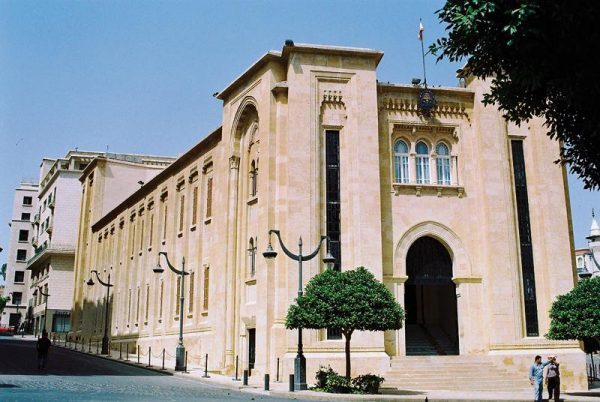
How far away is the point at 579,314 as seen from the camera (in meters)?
22.9

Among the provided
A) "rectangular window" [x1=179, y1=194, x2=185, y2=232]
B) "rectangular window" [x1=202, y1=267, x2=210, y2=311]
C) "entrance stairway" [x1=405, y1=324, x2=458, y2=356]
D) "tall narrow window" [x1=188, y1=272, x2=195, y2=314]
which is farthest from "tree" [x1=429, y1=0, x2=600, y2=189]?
"rectangular window" [x1=179, y1=194, x2=185, y2=232]

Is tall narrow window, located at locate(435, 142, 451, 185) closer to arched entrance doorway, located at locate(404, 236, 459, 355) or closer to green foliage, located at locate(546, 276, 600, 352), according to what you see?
arched entrance doorway, located at locate(404, 236, 459, 355)

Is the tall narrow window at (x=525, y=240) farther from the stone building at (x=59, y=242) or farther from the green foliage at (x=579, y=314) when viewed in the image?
the stone building at (x=59, y=242)

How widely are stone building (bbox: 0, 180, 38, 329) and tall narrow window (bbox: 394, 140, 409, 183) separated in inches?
3011

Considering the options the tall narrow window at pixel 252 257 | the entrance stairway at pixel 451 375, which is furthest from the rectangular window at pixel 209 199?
the entrance stairway at pixel 451 375

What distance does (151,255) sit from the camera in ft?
148

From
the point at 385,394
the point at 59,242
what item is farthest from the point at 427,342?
the point at 59,242

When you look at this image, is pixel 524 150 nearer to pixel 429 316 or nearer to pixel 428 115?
pixel 428 115

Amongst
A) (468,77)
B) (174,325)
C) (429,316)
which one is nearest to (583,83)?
(468,77)

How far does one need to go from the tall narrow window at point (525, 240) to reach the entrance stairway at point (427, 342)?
11.7 feet

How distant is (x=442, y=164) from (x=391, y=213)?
139 inches

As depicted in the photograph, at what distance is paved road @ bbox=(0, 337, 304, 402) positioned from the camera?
17078 millimetres

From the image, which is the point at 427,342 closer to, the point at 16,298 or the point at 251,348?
the point at 251,348

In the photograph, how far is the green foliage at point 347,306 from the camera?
21078 mm
